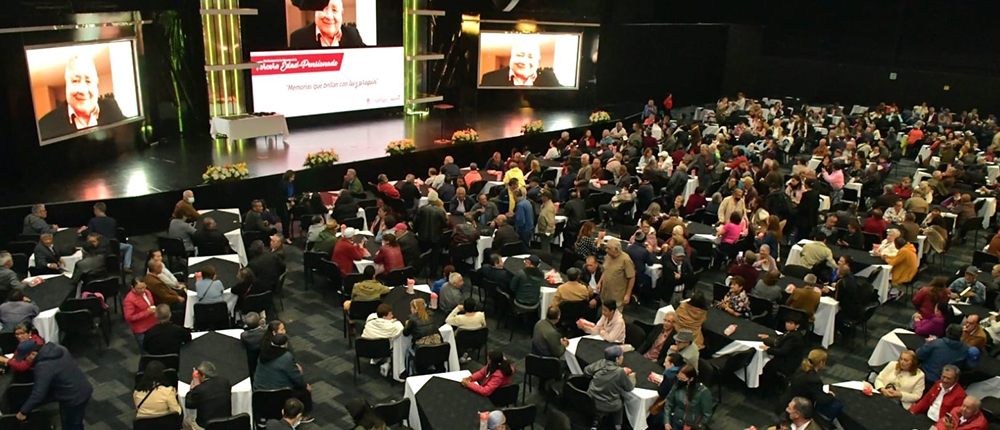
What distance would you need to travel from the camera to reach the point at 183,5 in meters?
16.8

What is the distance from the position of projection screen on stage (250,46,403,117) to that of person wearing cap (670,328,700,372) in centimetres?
1463

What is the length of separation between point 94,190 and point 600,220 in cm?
886

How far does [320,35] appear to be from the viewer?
1992cm

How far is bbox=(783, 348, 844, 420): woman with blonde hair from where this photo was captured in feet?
Answer: 22.4

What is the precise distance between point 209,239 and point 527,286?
4553mm

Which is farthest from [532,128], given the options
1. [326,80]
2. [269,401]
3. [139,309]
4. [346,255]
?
[269,401]

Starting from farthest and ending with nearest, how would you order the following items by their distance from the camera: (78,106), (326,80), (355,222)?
(326,80) < (78,106) < (355,222)

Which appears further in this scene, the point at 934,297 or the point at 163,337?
the point at 934,297

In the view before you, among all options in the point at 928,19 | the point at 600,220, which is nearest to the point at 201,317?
the point at 600,220

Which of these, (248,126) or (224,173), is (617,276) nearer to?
(224,173)

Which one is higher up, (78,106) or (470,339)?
(78,106)

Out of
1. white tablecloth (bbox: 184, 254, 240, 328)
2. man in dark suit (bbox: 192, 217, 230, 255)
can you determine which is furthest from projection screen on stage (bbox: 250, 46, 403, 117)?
white tablecloth (bbox: 184, 254, 240, 328)

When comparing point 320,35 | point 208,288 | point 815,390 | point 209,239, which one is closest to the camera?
point 815,390

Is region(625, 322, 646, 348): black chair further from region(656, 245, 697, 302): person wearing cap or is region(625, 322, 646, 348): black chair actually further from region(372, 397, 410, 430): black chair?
region(372, 397, 410, 430): black chair
